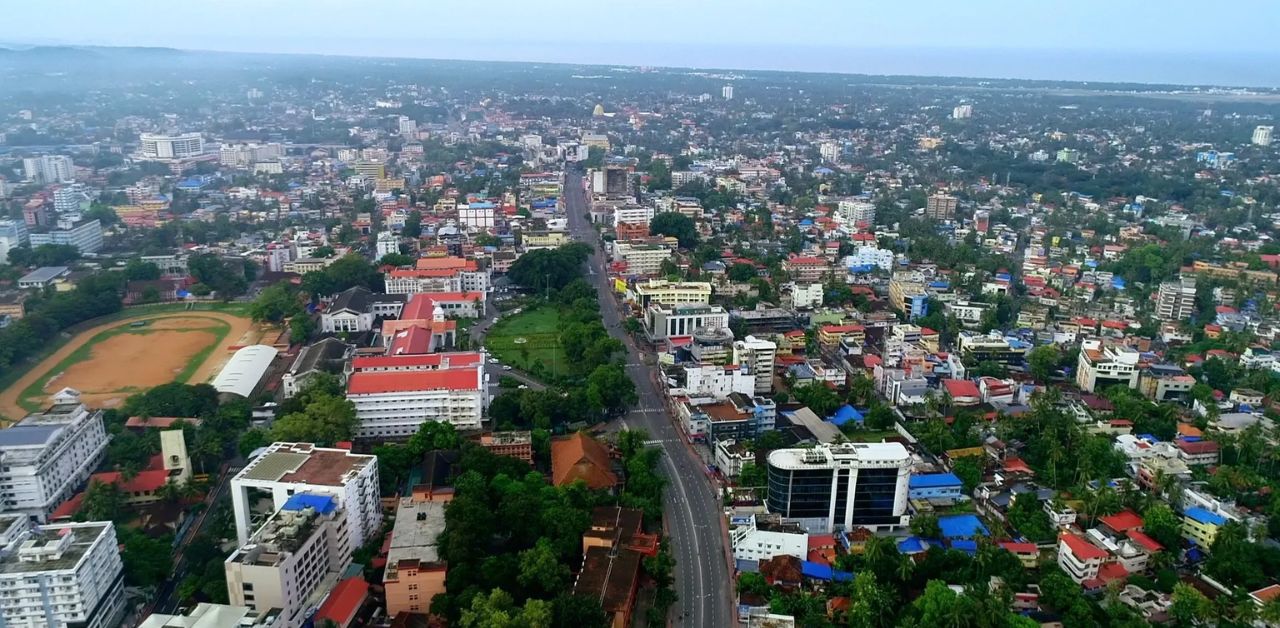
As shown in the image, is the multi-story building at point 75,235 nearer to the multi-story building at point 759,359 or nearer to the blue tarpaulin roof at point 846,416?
the multi-story building at point 759,359

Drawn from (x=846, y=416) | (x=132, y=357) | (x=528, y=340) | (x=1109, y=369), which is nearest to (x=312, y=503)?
(x=846, y=416)

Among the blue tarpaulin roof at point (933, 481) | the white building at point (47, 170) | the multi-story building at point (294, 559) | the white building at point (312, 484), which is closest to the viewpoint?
the multi-story building at point (294, 559)

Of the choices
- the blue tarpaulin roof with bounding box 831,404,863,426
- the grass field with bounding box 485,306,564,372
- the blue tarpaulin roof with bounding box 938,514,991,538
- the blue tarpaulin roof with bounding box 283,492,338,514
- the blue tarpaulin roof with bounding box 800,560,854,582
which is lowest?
the grass field with bounding box 485,306,564,372

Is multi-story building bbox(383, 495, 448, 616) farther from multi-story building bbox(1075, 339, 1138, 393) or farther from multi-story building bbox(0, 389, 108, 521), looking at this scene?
multi-story building bbox(1075, 339, 1138, 393)

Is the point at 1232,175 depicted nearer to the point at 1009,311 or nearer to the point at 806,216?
the point at 806,216

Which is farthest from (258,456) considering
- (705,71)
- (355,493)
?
(705,71)

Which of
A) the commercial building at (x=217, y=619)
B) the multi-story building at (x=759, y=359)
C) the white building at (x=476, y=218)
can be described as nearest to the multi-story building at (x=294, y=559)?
the commercial building at (x=217, y=619)

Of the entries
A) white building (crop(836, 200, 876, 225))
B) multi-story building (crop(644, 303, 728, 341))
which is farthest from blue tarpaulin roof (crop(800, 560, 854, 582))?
white building (crop(836, 200, 876, 225))
